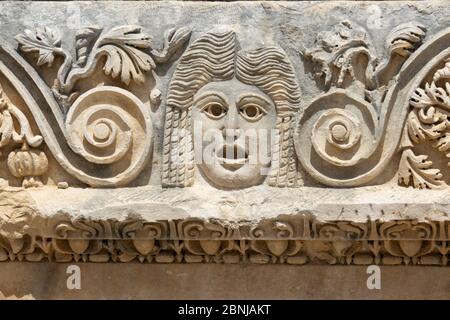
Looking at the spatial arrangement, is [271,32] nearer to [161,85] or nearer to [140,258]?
[161,85]

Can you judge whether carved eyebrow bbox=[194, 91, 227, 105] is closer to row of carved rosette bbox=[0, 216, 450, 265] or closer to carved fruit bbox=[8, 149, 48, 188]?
row of carved rosette bbox=[0, 216, 450, 265]

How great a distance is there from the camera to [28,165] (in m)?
3.81

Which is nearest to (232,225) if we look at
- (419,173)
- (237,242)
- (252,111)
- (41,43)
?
(237,242)

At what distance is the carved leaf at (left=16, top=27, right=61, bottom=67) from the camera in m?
3.84

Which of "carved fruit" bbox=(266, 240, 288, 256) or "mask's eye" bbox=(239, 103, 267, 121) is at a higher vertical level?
"mask's eye" bbox=(239, 103, 267, 121)

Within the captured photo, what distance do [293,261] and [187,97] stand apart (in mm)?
654

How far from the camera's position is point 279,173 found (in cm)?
379

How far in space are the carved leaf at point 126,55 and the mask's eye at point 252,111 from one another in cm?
34

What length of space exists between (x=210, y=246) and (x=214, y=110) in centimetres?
46

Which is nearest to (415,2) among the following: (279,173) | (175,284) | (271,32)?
(271,32)

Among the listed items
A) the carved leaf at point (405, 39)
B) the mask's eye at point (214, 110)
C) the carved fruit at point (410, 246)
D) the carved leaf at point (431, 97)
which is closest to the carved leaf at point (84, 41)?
the mask's eye at point (214, 110)

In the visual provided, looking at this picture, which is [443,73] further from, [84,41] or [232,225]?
[84,41]

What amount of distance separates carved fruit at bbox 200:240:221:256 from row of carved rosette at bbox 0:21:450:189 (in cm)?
19

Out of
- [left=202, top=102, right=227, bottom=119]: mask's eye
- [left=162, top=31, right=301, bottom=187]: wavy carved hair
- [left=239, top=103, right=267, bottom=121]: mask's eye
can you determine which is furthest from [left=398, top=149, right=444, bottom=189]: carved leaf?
[left=202, top=102, right=227, bottom=119]: mask's eye
